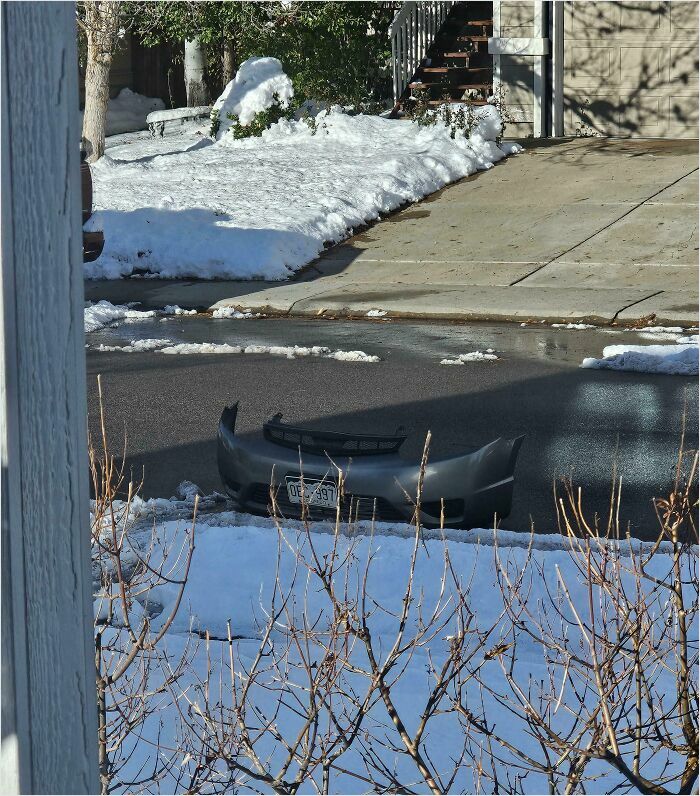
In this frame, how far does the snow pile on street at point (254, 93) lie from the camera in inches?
787

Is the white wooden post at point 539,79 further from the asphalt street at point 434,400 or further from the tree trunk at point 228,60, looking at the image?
the asphalt street at point 434,400

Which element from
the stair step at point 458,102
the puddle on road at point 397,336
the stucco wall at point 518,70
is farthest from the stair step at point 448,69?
the puddle on road at point 397,336

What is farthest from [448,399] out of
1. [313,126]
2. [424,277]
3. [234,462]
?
[313,126]

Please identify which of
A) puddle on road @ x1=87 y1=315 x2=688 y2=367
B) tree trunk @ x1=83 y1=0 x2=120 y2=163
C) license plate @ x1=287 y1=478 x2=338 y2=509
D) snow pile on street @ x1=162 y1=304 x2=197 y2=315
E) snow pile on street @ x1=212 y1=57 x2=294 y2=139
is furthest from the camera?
snow pile on street @ x1=212 y1=57 x2=294 y2=139

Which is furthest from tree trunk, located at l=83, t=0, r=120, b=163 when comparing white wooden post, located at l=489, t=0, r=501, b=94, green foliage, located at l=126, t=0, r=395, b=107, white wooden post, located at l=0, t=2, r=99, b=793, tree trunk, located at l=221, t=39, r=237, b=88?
white wooden post, located at l=0, t=2, r=99, b=793

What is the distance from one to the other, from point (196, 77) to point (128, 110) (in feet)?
10.8

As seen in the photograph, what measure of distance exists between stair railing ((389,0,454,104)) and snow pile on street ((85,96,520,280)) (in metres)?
1.36

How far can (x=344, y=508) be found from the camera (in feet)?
17.9

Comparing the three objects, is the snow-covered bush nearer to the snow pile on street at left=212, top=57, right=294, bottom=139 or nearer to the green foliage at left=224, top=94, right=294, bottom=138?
the green foliage at left=224, top=94, right=294, bottom=138

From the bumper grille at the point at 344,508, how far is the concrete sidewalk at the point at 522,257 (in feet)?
19.4

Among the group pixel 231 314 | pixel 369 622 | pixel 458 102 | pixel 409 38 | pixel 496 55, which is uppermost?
pixel 409 38

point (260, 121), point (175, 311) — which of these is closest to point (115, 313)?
point (175, 311)

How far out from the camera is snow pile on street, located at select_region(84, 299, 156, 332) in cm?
1149

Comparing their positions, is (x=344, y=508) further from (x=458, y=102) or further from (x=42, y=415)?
(x=458, y=102)
